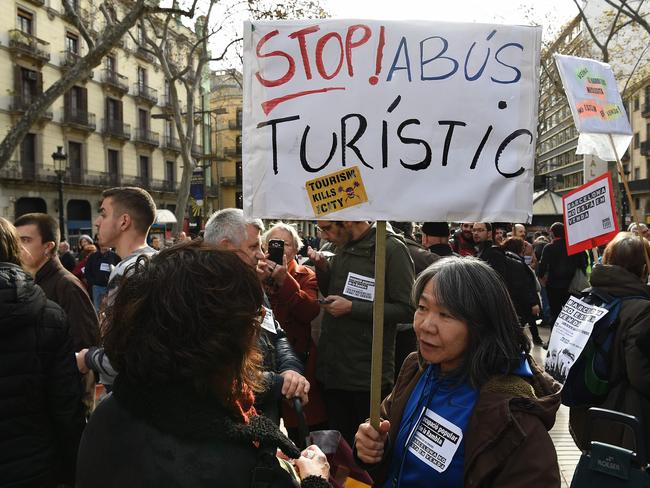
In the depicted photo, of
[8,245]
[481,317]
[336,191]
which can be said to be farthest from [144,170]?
[481,317]

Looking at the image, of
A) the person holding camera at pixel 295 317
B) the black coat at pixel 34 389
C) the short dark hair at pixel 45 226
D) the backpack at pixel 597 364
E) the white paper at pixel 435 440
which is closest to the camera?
the white paper at pixel 435 440

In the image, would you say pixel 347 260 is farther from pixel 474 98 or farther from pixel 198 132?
pixel 198 132

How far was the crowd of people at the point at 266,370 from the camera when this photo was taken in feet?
4.20

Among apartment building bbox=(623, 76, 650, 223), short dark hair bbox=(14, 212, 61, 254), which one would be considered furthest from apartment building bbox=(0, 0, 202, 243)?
apartment building bbox=(623, 76, 650, 223)

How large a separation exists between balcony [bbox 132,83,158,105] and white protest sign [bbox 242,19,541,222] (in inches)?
1446

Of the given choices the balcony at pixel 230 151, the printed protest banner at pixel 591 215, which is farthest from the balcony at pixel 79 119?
the printed protest banner at pixel 591 215

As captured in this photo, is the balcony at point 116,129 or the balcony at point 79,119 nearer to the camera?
the balcony at point 79,119

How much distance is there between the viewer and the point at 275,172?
6.91ft

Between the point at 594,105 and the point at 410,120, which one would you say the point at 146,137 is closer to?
the point at 594,105

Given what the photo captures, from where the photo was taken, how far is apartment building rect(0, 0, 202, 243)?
2706 centimetres

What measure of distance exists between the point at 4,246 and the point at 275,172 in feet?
4.28

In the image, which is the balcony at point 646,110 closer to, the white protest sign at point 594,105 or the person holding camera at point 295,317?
the white protest sign at point 594,105

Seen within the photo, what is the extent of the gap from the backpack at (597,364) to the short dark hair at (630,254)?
24 cm

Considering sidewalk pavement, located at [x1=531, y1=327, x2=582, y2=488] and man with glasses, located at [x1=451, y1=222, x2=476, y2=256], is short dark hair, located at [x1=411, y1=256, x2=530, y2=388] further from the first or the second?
man with glasses, located at [x1=451, y1=222, x2=476, y2=256]
